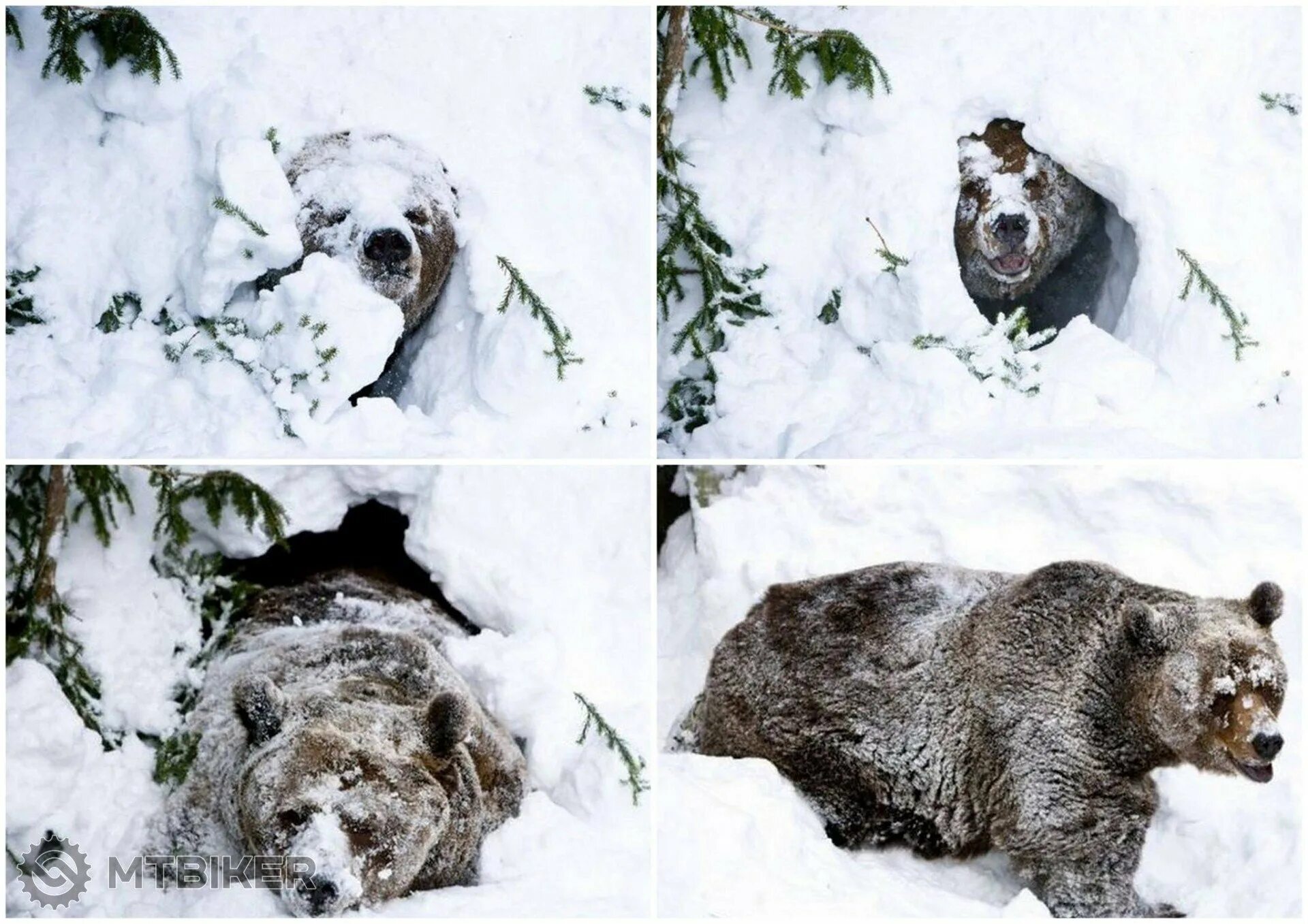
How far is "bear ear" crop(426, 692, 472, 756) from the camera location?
4965 millimetres

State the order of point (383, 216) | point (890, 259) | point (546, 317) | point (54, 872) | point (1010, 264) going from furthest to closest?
point (1010, 264) → point (890, 259) → point (383, 216) → point (546, 317) → point (54, 872)

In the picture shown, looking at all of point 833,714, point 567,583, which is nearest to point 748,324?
point 567,583

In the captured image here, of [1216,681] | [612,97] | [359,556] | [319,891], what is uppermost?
[612,97]

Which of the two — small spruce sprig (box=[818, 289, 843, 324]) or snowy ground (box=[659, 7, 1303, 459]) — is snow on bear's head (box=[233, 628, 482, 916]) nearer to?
snowy ground (box=[659, 7, 1303, 459])

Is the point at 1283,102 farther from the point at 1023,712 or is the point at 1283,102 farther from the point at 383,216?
the point at 383,216

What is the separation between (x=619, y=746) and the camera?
5621 mm

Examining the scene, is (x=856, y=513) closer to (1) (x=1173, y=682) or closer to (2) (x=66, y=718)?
(1) (x=1173, y=682)

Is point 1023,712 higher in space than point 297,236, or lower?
lower

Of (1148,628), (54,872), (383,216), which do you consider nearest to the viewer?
(1148,628)

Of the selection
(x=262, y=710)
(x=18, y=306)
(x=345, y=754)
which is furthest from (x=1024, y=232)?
(x=18, y=306)

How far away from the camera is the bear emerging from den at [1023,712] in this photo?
16.0ft

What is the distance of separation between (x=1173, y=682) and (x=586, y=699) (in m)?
2.70

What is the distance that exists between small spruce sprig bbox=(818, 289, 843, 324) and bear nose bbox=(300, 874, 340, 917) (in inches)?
145

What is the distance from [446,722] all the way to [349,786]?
53cm
